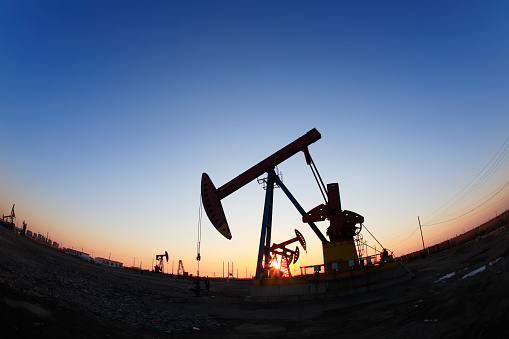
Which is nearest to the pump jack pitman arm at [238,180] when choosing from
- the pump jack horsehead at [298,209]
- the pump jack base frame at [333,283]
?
the pump jack horsehead at [298,209]

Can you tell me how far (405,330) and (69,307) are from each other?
9.50 metres

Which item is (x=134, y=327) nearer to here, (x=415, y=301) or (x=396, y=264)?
(x=415, y=301)

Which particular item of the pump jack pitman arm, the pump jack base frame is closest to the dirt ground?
the pump jack base frame

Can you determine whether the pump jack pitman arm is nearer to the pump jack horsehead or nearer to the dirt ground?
the pump jack horsehead

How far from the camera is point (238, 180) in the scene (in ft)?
67.6

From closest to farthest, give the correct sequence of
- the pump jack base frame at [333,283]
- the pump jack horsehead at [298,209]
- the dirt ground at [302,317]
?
the dirt ground at [302,317] → the pump jack base frame at [333,283] → the pump jack horsehead at [298,209]

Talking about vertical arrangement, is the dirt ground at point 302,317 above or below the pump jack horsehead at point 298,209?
below

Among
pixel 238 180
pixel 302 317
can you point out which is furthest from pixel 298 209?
pixel 302 317

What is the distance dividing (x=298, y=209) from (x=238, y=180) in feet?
15.6

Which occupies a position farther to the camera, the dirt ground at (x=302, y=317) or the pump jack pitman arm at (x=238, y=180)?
the pump jack pitman arm at (x=238, y=180)

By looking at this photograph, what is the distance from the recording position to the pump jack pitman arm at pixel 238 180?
1986 cm

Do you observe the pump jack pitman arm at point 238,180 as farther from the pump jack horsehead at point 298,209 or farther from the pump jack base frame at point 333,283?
the pump jack base frame at point 333,283

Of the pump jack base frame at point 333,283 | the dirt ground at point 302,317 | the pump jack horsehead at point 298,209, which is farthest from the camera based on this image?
the pump jack horsehead at point 298,209

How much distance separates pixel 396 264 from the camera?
56.7 feet
